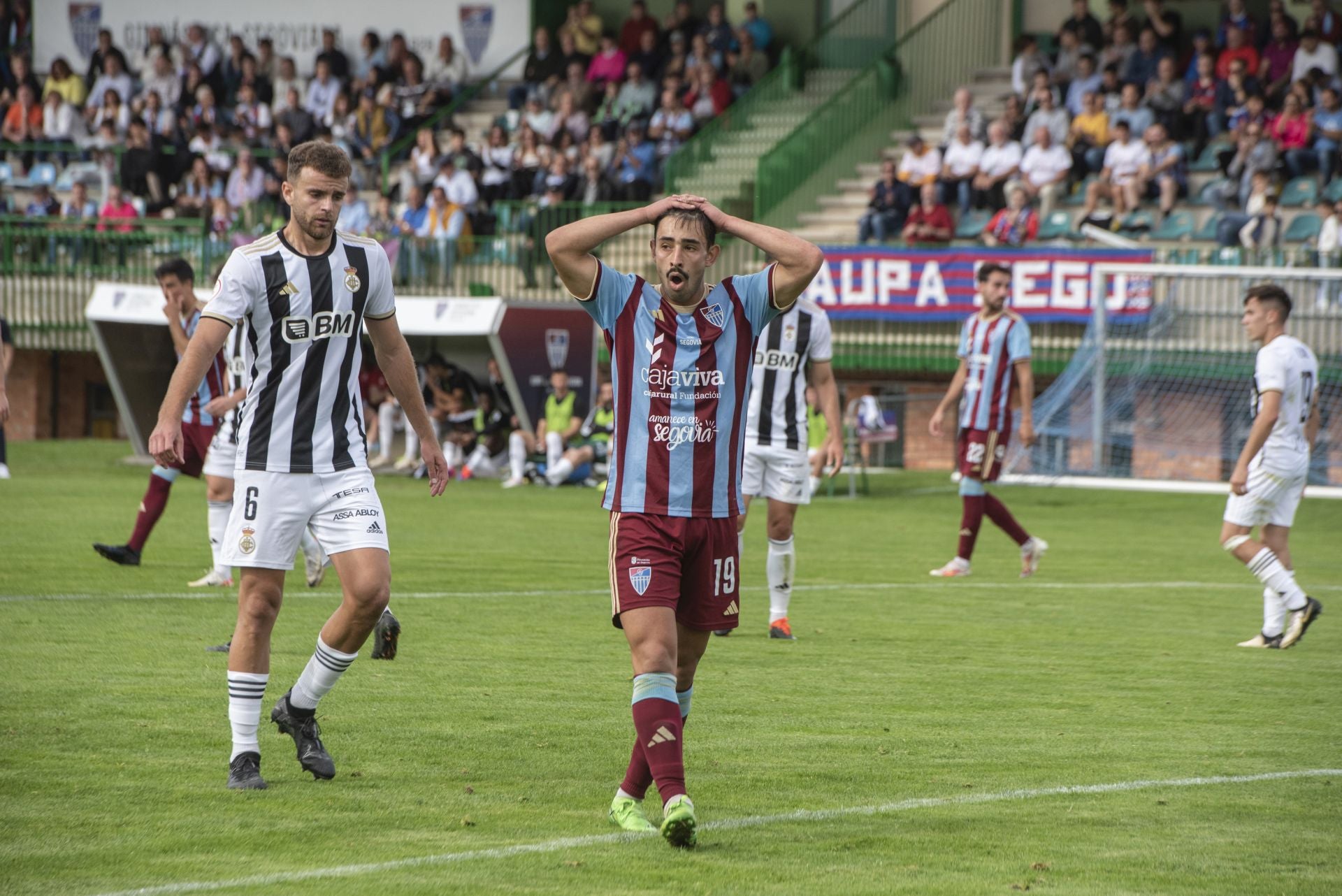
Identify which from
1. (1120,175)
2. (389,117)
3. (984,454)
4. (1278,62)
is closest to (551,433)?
(1120,175)

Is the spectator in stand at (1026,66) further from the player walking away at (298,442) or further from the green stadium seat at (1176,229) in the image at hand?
the player walking away at (298,442)

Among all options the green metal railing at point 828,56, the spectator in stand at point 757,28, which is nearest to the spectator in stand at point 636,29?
the spectator in stand at point 757,28

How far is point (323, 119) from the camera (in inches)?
1240

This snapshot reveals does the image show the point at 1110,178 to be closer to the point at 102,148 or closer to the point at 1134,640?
the point at 1134,640

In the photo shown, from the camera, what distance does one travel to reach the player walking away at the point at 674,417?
548cm

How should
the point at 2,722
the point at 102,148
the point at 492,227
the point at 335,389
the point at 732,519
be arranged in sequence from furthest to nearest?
1. the point at 102,148
2. the point at 492,227
3. the point at 2,722
4. the point at 335,389
5. the point at 732,519

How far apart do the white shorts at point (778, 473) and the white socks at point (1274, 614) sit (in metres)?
2.74

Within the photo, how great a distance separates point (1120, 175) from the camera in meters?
23.4

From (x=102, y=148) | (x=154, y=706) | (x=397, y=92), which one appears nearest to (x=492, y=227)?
(x=397, y=92)

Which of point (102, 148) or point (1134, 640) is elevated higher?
point (102, 148)

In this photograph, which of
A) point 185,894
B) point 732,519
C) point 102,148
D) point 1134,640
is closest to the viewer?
point 185,894

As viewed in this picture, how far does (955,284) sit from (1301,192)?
465 centimetres

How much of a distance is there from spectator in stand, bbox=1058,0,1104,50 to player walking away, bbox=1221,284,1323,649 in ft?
56.5

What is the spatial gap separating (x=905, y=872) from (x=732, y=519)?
1301 mm
